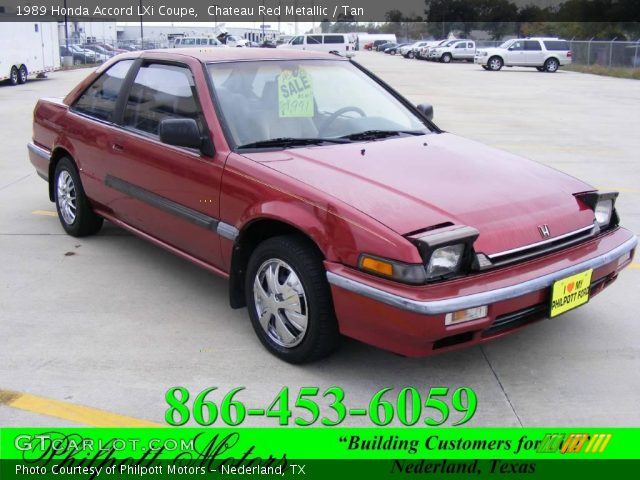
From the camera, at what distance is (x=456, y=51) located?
47.3 metres

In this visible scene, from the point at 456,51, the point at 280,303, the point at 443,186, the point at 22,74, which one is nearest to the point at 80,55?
the point at 22,74

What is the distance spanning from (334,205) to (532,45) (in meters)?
35.3

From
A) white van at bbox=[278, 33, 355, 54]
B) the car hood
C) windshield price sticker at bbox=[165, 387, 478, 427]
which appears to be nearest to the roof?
the car hood

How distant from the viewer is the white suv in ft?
115

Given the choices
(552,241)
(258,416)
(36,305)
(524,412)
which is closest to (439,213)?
(552,241)

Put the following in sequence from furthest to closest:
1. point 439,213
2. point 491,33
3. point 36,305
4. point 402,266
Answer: point 491,33 → point 36,305 → point 439,213 → point 402,266

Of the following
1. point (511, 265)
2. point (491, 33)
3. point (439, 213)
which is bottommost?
point (511, 265)

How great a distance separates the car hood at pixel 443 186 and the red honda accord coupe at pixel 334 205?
11 millimetres

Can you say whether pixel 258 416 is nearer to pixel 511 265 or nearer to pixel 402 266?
pixel 402 266

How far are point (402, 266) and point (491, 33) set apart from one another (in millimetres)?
72214

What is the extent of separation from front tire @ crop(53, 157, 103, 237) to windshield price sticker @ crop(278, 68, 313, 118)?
213 centimetres

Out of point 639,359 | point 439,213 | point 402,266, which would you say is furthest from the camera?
point 639,359

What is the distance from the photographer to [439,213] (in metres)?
3.36

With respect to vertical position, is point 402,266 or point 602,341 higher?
point 402,266
